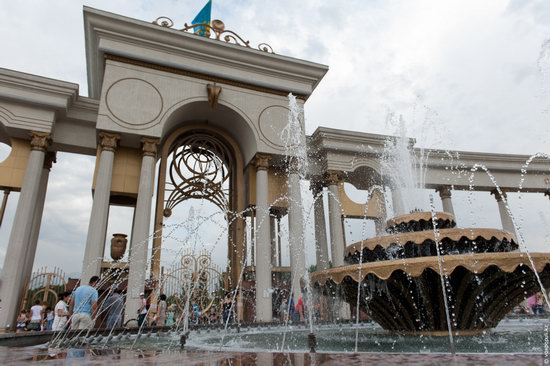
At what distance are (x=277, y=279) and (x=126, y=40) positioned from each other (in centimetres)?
1050

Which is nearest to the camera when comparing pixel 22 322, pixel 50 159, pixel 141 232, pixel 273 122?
pixel 22 322

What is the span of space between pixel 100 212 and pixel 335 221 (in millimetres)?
8556

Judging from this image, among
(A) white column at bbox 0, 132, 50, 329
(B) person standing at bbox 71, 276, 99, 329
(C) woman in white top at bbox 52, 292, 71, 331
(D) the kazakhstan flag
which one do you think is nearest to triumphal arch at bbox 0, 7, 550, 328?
(A) white column at bbox 0, 132, 50, 329

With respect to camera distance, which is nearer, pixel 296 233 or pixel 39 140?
pixel 39 140

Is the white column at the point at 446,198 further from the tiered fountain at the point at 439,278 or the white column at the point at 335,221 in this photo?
the tiered fountain at the point at 439,278

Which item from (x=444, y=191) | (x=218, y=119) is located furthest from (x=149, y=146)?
(x=444, y=191)

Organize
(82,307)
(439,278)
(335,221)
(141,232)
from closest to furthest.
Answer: (439,278) < (82,307) < (141,232) < (335,221)

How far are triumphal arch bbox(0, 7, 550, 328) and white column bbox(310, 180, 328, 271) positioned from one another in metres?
0.05

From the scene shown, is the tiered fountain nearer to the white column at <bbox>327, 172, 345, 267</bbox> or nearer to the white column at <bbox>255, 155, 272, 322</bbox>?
the white column at <bbox>255, 155, 272, 322</bbox>

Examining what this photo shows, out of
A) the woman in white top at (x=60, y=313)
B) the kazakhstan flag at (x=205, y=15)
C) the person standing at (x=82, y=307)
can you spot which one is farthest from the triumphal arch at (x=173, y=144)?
the person standing at (x=82, y=307)

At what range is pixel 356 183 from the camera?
57.8 ft

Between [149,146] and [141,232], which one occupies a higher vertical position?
[149,146]

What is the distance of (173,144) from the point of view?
15.0 metres

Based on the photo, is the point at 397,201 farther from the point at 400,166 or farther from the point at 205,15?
the point at 205,15
